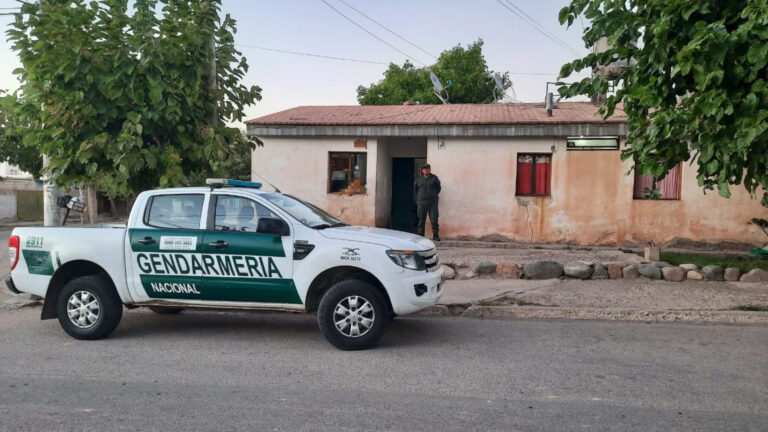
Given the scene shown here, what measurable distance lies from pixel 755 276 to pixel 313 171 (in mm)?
10037

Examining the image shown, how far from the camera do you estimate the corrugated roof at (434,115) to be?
1388 centimetres

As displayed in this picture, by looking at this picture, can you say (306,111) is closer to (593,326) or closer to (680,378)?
(593,326)

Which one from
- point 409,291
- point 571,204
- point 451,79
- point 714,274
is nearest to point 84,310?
point 409,291

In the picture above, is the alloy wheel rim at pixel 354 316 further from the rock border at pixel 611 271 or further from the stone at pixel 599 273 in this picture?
the stone at pixel 599 273

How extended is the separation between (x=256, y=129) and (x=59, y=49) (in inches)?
291

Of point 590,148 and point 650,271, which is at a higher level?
point 590,148

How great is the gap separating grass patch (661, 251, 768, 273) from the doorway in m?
7.15

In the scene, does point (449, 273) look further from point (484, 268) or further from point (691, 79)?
point (691, 79)

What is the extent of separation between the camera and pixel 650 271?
940 cm

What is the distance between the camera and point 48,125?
8023mm

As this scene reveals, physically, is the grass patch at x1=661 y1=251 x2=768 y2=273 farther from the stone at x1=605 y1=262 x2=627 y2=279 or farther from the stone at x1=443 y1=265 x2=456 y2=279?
the stone at x1=443 y1=265 x2=456 y2=279

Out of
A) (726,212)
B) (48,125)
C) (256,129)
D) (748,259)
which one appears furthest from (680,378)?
(256,129)

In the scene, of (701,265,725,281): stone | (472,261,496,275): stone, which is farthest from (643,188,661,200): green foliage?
(472,261,496,275): stone

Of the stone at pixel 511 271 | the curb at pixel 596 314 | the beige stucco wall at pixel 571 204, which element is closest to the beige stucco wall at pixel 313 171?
the beige stucco wall at pixel 571 204
